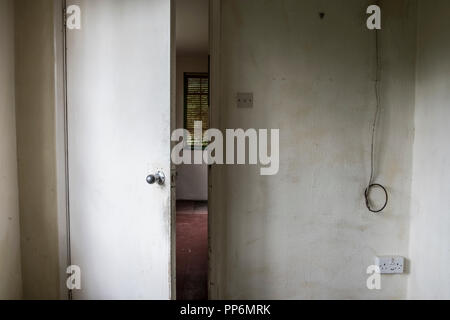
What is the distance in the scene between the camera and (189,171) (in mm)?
5297

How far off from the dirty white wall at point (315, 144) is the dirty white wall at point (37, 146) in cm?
102

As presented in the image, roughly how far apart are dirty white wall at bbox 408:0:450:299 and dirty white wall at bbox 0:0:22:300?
248 cm

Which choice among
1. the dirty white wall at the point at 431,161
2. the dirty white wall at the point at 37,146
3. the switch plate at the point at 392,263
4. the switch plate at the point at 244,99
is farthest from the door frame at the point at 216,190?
the dirty white wall at the point at 431,161

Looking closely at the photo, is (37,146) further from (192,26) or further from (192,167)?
(192,167)

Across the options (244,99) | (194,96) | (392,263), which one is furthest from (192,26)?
(392,263)

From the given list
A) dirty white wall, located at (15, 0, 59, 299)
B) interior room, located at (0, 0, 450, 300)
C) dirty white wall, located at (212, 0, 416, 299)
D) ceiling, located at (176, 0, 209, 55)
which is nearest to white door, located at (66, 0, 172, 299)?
interior room, located at (0, 0, 450, 300)

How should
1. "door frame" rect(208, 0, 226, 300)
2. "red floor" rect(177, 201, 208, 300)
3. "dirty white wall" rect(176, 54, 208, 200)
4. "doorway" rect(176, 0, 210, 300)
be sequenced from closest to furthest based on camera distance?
"door frame" rect(208, 0, 226, 300), "red floor" rect(177, 201, 208, 300), "doorway" rect(176, 0, 210, 300), "dirty white wall" rect(176, 54, 208, 200)

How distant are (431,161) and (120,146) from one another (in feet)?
6.13

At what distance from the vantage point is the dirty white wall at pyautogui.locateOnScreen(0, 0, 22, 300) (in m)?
1.52

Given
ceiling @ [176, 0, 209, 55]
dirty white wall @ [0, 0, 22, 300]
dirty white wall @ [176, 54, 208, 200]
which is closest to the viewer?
dirty white wall @ [0, 0, 22, 300]

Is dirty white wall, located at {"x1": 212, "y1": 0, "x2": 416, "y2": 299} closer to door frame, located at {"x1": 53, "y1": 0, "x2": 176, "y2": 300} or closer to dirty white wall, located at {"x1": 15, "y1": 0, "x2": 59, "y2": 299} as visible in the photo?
door frame, located at {"x1": 53, "y1": 0, "x2": 176, "y2": 300}

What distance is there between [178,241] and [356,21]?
2.69 m

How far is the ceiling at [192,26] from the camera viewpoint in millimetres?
3061
